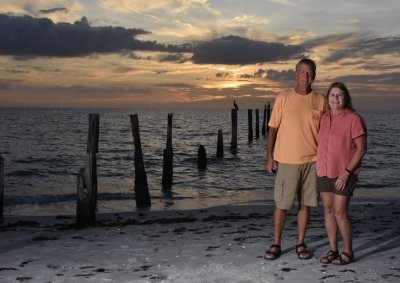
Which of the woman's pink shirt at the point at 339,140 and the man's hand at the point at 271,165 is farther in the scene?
the man's hand at the point at 271,165

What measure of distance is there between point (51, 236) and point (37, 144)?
3416cm

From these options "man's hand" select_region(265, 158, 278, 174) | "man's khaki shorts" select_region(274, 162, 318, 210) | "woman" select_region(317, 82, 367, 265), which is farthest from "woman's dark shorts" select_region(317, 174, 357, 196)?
"man's hand" select_region(265, 158, 278, 174)

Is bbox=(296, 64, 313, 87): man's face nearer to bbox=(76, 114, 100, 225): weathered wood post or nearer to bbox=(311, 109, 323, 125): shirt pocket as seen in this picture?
bbox=(311, 109, 323, 125): shirt pocket

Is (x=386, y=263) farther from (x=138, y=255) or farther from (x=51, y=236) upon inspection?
(x=51, y=236)

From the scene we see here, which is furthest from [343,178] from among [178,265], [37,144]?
[37,144]

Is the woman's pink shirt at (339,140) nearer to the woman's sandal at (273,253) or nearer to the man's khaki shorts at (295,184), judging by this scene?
the man's khaki shorts at (295,184)

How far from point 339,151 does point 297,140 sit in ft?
1.67

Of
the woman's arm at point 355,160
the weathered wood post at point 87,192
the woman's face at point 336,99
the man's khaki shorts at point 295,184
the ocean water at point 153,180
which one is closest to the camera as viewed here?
the woman's arm at point 355,160

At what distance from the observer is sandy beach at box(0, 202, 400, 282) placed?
483cm

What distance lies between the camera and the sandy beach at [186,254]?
4828 mm

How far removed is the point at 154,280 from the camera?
187 inches

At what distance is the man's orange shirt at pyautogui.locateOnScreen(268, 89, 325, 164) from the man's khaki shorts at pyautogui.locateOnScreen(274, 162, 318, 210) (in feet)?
0.28

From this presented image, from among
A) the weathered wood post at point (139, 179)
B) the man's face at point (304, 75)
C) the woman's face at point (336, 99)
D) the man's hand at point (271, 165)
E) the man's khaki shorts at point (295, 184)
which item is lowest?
the weathered wood post at point (139, 179)

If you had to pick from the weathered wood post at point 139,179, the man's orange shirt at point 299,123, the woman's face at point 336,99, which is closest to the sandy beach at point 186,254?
the man's orange shirt at point 299,123
